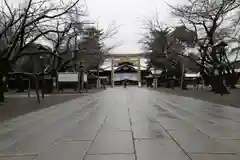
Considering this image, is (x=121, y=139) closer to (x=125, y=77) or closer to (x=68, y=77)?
(x=68, y=77)

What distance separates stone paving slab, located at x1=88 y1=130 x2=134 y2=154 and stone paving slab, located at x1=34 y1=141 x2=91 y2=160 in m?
0.23

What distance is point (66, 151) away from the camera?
25.5 feet

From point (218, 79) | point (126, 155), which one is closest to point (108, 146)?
point (126, 155)

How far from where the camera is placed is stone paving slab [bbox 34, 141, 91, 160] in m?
7.15

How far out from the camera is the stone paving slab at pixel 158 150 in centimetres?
707

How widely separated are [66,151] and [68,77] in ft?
111

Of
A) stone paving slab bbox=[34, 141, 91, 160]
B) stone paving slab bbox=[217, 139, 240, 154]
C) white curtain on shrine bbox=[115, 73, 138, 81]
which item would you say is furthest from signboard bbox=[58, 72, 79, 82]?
white curtain on shrine bbox=[115, 73, 138, 81]

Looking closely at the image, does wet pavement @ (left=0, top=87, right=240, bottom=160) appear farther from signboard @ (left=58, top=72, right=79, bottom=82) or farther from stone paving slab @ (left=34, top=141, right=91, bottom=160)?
signboard @ (left=58, top=72, right=79, bottom=82)

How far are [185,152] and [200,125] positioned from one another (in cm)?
449

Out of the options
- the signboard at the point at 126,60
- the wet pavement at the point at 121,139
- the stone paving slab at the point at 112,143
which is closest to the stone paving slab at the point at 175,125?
the wet pavement at the point at 121,139

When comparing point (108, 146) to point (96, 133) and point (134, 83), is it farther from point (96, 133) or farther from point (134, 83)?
point (134, 83)

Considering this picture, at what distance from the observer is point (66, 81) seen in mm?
41438

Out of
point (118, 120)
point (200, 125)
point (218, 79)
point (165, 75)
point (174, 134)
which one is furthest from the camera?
point (165, 75)

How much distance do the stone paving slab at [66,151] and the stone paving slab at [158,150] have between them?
1.19 meters
